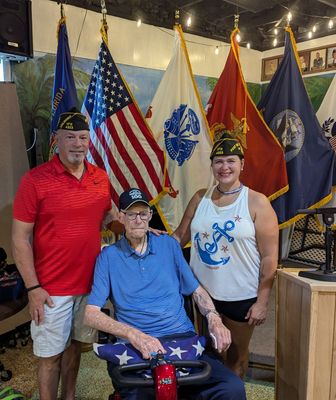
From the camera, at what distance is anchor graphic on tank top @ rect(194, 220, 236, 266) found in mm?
1843

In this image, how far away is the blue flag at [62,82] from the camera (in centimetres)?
293

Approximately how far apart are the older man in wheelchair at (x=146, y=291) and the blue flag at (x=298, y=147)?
1.79 meters

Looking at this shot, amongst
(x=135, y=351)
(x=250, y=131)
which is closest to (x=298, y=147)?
(x=250, y=131)

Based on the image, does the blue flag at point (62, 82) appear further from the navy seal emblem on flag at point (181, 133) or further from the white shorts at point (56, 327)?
the white shorts at point (56, 327)

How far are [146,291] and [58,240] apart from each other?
49cm

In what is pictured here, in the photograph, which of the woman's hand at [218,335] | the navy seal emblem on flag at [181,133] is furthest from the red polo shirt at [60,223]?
the navy seal emblem on flag at [181,133]

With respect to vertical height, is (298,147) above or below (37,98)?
below

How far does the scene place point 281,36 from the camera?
16.9ft

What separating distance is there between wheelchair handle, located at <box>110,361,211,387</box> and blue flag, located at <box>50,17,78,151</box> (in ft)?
6.57

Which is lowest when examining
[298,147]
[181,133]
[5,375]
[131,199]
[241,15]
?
[5,375]

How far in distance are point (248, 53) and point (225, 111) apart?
2403mm

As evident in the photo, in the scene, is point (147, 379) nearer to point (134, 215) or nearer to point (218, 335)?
point (218, 335)

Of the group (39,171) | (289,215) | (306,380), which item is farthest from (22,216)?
(289,215)

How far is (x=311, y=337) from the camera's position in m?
1.61
